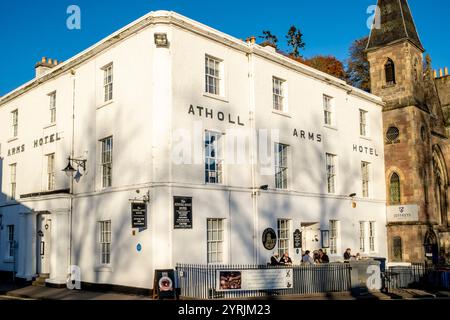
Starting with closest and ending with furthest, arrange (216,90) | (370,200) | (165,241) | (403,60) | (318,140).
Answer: (165,241)
(216,90)
(318,140)
(370,200)
(403,60)

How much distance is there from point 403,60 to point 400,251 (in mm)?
12268

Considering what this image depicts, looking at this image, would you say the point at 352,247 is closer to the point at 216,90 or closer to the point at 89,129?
the point at 216,90

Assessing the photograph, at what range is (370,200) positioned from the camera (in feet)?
97.2

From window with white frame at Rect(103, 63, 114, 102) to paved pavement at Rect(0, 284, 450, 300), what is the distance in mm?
8277

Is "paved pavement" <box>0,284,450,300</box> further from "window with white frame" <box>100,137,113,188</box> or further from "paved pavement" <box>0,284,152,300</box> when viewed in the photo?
"window with white frame" <box>100,137,113,188</box>

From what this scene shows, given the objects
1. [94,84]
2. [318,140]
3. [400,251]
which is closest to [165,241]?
[94,84]

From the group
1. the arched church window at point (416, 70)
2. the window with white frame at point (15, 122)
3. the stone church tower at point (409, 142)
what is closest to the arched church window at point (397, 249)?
the stone church tower at point (409, 142)

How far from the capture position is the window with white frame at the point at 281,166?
23.4 metres

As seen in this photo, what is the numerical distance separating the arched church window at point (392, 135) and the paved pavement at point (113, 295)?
12.1m

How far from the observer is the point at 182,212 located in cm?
1881

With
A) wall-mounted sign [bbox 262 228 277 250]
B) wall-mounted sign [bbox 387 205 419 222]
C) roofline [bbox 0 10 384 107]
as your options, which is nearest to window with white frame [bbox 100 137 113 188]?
roofline [bbox 0 10 384 107]

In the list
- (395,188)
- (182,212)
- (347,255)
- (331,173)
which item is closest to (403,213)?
(395,188)

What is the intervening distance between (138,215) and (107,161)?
403cm

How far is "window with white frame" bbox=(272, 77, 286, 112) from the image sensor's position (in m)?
24.0
